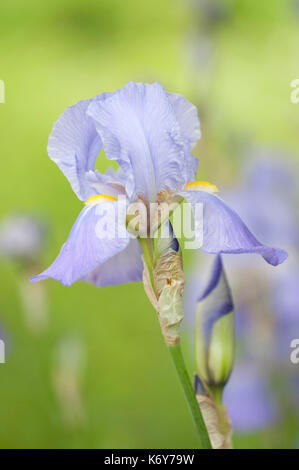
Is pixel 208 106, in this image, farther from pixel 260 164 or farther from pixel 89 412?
pixel 89 412

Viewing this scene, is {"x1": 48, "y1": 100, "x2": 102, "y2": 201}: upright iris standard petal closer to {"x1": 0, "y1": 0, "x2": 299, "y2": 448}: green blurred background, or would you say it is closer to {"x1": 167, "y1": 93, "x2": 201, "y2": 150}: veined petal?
{"x1": 167, "y1": 93, "x2": 201, "y2": 150}: veined petal

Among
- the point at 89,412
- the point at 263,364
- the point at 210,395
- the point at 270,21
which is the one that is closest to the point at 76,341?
the point at 89,412

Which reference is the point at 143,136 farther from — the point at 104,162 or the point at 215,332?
the point at 104,162

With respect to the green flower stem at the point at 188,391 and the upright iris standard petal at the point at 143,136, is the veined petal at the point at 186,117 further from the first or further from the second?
the green flower stem at the point at 188,391

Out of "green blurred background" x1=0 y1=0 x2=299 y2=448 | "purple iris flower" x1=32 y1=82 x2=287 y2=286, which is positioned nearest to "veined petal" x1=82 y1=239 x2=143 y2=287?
"purple iris flower" x1=32 y1=82 x2=287 y2=286

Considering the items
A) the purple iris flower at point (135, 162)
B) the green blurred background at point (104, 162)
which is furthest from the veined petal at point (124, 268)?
the green blurred background at point (104, 162)
